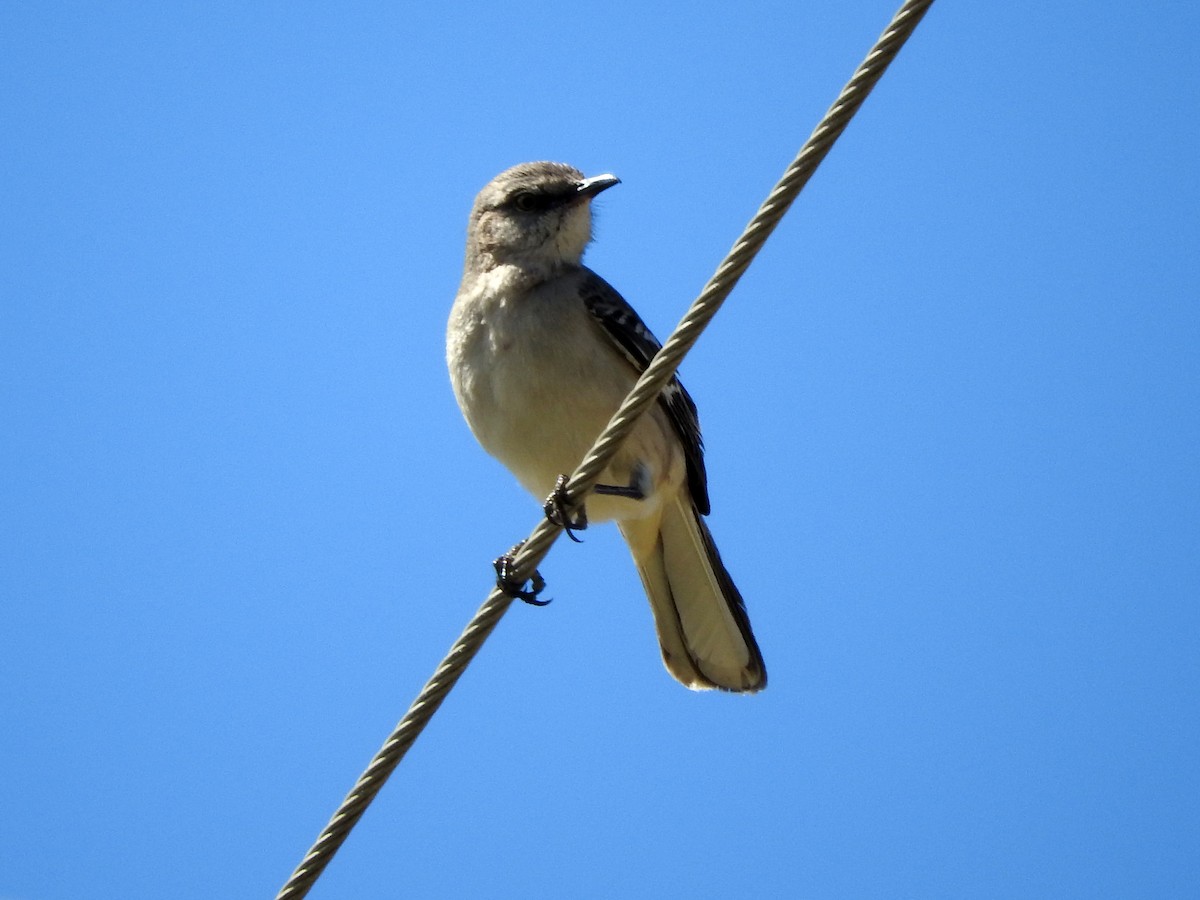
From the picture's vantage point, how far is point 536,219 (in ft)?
24.2

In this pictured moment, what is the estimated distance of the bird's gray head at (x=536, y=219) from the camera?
7250 mm

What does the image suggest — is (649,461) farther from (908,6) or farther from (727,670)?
(908,6)

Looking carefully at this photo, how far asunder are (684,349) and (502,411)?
2.39m

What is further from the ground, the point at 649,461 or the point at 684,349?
the point at 649,461

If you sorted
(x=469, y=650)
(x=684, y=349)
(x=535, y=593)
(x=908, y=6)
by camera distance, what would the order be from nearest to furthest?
(x=908, y=6), (x=684, y=349), (x=469, y=650), (x=535, y=593)

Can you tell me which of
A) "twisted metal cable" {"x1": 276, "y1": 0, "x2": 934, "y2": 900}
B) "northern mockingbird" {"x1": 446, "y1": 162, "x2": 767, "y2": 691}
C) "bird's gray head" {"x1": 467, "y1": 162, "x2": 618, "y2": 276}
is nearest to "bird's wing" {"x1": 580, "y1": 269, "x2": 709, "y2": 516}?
"northern mockingbird" {"x1": 446, "y1": 162, "x2": 767, "y2": 691}

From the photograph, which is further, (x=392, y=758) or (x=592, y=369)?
(x=592, y=369)

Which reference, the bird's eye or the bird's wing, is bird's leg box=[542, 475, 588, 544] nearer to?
the bird's wing

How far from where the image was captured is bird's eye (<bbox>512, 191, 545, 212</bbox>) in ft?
24.5

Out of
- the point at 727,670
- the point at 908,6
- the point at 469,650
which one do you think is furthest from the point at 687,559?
the point at 908,6

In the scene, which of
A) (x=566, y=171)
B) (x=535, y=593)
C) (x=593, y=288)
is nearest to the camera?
(x=535, y=593)

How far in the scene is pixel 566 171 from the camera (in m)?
7.64

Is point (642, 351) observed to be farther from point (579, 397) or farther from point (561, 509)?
point (561, 509)

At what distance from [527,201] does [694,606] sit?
2.41 metres
